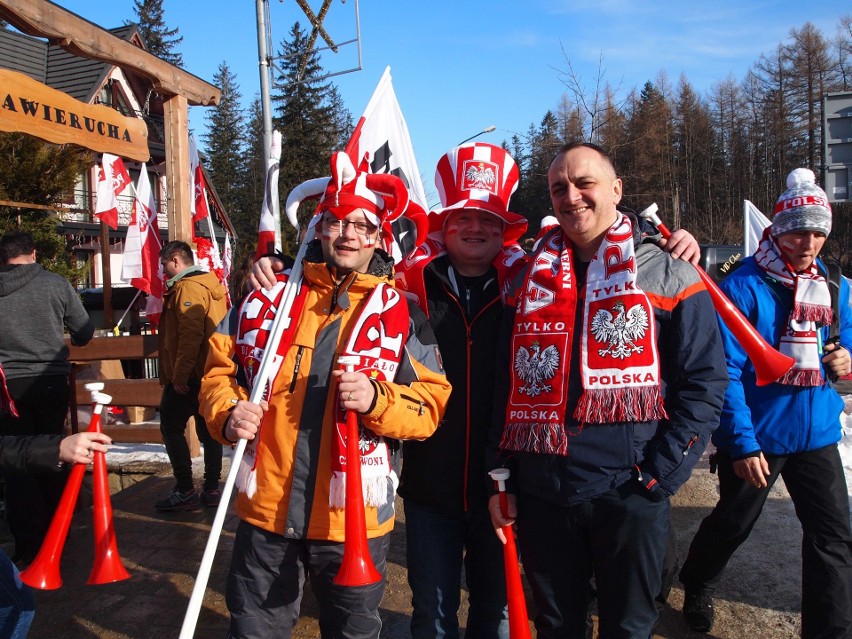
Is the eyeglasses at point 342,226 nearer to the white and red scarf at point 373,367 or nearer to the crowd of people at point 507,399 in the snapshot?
the crowd of people at point 507,399

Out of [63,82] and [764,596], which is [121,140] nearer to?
[764,596]

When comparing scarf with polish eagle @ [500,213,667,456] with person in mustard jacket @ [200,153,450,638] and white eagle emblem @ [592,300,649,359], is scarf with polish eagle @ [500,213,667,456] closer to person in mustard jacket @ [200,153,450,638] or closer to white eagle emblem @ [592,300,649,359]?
white eagle emblem @ [592,300,649,359]

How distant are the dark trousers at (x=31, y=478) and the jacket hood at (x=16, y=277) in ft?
1.93

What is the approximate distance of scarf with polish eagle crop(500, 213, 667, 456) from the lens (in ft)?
6.84

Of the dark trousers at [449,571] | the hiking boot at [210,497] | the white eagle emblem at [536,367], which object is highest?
the white eagle emblem at [536,367]

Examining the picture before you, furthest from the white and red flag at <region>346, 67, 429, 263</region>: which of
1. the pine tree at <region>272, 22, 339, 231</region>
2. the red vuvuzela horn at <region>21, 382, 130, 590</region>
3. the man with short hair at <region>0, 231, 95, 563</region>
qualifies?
the pine tree at <region>272, 22, 339, 231</region>

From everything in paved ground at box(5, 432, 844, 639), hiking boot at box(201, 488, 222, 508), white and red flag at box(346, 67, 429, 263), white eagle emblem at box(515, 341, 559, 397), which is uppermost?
white and red flag at box(346, 67, 429, 263)

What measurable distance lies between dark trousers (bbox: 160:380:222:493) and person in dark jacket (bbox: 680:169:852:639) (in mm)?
3714

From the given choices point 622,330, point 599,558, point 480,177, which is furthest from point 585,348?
point 480,177

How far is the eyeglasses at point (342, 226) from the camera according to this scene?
2484mm

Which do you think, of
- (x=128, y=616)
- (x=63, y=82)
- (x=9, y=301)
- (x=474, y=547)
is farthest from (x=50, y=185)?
(x=474, y=547)

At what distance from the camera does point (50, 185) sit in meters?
15.1

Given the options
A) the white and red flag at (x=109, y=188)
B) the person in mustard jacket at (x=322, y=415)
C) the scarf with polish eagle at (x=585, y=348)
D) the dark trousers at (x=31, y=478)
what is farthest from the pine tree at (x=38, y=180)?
the scarf with polish eagle at (x=585, y=348)

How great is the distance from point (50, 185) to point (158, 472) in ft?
38.0
